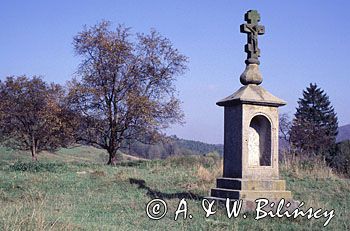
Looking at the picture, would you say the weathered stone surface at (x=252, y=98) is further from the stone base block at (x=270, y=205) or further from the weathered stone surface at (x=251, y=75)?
the stone base block at (x=270, y=205)

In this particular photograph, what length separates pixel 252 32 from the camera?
11.4 meters

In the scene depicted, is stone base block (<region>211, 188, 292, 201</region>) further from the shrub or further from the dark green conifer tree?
the dark green conifer tree

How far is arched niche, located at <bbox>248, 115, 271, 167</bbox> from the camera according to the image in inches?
442

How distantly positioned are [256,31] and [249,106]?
202 cm

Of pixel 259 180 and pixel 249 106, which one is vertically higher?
pixel 249 106

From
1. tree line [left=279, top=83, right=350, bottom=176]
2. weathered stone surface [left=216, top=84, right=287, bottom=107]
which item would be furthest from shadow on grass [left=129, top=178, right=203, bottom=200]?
tree line [left=279, top=83, right=350, bottom=176]

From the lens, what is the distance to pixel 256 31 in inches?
450

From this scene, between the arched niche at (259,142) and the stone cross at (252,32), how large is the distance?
57.8 inches

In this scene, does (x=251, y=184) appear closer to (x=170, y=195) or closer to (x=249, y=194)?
(x=249, y=194)

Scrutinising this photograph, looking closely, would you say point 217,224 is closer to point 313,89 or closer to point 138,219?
point 138,219

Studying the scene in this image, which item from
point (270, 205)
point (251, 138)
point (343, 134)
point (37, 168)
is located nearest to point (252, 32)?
point (251, 138)

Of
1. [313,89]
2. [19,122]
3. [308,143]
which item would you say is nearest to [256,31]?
[19,122]

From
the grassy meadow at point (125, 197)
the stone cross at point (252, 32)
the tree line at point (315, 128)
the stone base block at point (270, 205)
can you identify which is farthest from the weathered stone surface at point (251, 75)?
the tree line at point (315, 128)

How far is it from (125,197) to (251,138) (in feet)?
12.3
